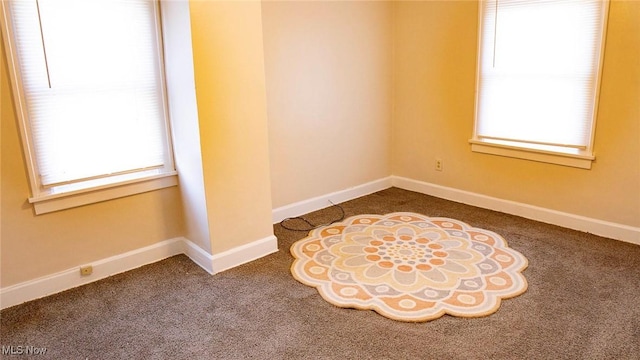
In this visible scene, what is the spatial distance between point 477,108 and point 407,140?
2.77ft

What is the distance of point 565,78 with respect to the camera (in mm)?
3318

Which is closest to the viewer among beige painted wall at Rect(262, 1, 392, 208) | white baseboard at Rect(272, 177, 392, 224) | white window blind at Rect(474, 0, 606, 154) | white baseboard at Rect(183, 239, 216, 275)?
white baseboard at Rect(183, 239, 216, 275)

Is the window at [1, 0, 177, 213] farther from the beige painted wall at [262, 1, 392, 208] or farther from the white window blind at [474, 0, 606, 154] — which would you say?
the white window blind at [474, 0, 606, 154]

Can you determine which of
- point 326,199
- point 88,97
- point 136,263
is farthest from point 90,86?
point 326,199

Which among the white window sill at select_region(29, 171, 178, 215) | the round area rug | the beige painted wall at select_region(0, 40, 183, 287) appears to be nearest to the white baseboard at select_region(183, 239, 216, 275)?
the beige painted wall at select_region(0, 40, 183, 287)

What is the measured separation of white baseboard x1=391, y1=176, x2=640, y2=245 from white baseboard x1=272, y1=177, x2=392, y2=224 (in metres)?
0.25

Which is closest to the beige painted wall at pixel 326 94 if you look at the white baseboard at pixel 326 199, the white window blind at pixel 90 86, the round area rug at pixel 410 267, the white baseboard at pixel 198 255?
the white baseboard at pixel 326 199

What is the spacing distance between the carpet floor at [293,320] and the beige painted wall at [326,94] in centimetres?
112

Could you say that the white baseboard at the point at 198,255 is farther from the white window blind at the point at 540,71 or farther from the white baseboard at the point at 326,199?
the white window blind at the point at 540,71

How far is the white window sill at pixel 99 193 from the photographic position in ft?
A: 8.61

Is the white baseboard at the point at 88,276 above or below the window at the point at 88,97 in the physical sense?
below

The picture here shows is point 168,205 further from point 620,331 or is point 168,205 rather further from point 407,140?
point 620,331

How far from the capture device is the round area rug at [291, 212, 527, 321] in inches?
99.3

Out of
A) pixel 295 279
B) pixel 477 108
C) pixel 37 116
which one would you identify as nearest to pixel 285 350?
pixel 295 279
